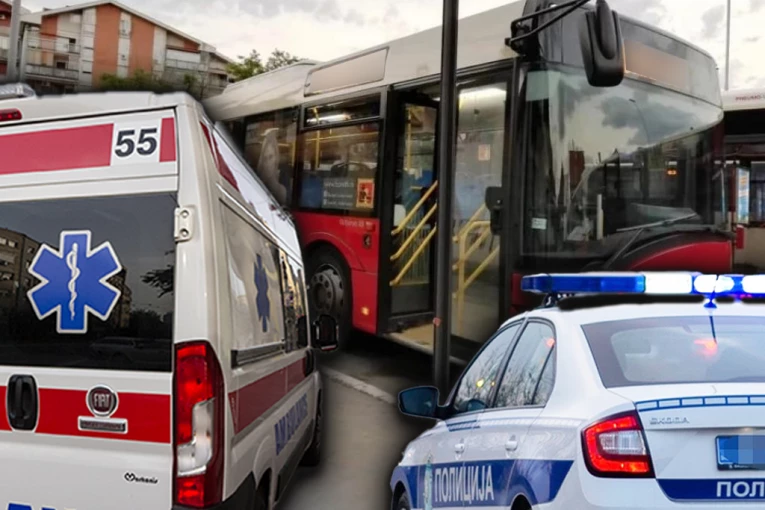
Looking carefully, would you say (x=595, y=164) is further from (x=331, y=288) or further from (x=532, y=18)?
(x=331, y=288)

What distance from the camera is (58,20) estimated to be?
39.1m

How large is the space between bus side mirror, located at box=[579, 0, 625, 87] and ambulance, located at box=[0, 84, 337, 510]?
13.3 feet

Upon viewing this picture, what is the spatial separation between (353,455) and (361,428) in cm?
73

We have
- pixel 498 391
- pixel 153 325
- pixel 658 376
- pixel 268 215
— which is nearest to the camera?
pixel 658 376

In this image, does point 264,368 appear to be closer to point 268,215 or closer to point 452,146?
point 268,215

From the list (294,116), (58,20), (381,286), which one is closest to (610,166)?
(381,286)

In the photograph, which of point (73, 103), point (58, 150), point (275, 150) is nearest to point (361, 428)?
point (275, 150)

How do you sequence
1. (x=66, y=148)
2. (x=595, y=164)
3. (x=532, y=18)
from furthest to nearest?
(x=595, y=164) < (x=532, y=18) < (x=66, y=148)

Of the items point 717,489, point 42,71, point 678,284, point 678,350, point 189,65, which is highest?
point 42,71

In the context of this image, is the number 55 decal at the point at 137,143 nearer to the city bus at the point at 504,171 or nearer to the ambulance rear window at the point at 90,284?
the ambulance rear window at the point at 90,284

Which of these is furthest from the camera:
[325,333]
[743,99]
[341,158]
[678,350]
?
[743,99]

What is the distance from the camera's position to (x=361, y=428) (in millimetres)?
8086

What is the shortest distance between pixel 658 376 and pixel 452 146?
5.38m

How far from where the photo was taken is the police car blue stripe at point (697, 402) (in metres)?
2.61
